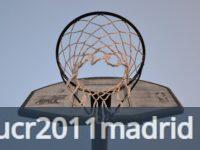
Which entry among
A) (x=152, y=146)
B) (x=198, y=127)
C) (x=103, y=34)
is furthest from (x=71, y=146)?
(x=103, y=34)

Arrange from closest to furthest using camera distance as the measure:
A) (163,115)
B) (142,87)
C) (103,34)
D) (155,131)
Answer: (163,115)
(103,34)
(142,87)
(155,131)

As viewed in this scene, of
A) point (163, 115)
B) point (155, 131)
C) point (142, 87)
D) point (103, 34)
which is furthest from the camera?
A: point (155, 131)

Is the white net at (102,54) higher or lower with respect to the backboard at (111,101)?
higher

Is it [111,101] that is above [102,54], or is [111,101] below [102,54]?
below

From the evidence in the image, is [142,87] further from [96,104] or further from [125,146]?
[125,146]

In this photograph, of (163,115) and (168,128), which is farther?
(168,128)

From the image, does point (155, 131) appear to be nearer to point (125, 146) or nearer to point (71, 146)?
point (125, 146)

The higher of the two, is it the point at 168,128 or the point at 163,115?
the point at 163,115

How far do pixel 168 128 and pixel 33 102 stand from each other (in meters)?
1.56

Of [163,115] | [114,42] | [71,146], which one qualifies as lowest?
[71,146]

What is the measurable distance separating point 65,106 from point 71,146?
1.39m

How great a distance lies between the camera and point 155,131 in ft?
10.8

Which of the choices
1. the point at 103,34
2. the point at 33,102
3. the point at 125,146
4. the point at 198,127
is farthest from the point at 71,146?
the point at 103,34

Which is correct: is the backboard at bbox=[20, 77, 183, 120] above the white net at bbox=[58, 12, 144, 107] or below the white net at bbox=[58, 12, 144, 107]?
below
